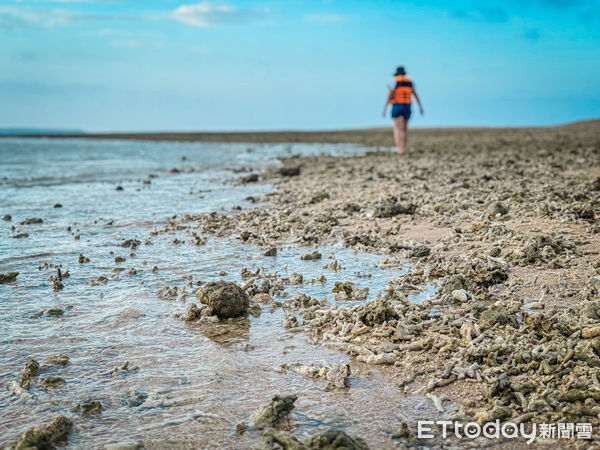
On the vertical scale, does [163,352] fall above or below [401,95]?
below

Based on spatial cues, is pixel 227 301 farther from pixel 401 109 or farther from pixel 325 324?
pixel 401 109

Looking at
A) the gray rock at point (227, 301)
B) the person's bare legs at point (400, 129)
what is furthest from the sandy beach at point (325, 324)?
the person's bare legs at point (400, 129)

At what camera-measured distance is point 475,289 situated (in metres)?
7.21

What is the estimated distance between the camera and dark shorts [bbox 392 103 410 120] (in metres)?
22.8

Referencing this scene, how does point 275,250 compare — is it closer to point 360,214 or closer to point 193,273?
point 193,273

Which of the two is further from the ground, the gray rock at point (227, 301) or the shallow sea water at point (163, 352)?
the gray rock at point (227, 301)

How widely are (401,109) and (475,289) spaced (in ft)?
54.7

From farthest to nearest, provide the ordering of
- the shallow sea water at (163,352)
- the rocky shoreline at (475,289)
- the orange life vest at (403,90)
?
the orange life vest at (403,90) → the rocky shoreline at (475,289) → the shallow sea water at (163,352)

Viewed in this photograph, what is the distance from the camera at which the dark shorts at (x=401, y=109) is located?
74.6 feet

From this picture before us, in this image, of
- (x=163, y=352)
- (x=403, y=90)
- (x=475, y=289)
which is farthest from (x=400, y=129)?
(x=163, y=352)

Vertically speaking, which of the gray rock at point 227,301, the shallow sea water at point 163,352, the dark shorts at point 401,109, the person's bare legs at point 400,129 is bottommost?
the shallow sea water at point 163,352

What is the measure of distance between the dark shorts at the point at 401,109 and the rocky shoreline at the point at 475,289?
813 cm

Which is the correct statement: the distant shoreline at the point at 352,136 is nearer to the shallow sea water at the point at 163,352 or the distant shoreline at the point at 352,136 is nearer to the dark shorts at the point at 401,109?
the dark shorts at the point at 401,109

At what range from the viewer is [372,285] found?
25.5ft
